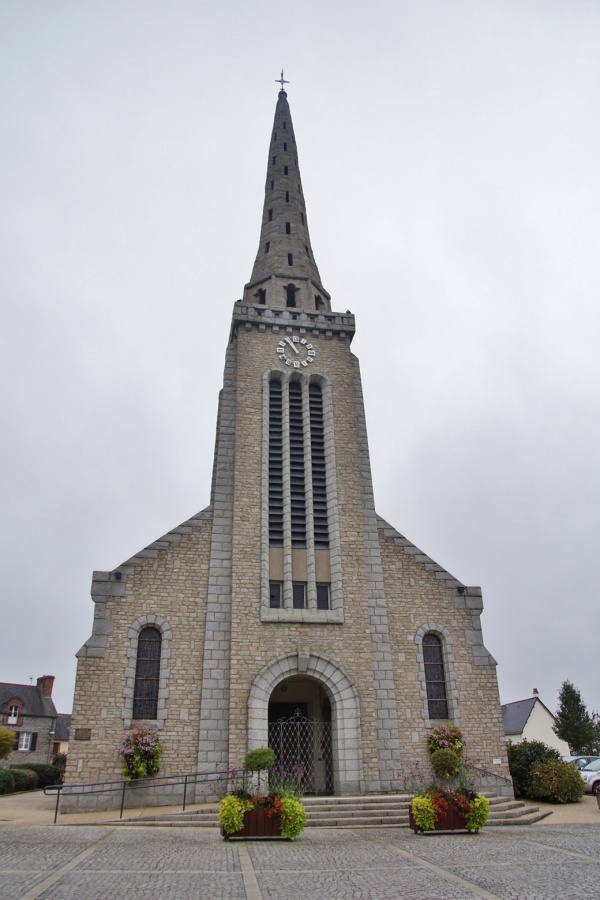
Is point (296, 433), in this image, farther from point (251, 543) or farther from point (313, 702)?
point (313, 702)

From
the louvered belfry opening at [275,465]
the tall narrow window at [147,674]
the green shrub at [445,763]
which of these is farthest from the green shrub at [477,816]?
the louvered belfry opening at [275,465]

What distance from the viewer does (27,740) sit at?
119ft

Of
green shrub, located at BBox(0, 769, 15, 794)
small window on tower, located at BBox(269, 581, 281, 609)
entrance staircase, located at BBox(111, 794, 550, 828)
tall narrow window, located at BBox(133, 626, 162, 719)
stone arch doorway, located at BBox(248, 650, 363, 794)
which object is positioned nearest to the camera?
entrance staircase, located at BBox(111, 794, 550, 828)

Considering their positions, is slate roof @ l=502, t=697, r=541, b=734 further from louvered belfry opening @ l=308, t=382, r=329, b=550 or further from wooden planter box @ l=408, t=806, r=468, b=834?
wooden planter box @ l=408, t=806, r=468, b=834

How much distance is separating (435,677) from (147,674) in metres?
7.66

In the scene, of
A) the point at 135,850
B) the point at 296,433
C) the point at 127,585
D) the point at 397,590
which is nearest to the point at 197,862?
the point at 135,850

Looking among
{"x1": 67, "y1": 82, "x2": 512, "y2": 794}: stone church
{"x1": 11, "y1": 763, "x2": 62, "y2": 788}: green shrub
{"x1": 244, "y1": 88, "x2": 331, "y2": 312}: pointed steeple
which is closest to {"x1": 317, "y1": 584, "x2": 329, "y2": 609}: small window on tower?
{"x1": 67, "y1": 82, "x2": 512, "y2": 794}: stone church

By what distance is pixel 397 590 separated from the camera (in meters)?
18.2

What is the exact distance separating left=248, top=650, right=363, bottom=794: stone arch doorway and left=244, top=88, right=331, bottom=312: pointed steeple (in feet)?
39.9

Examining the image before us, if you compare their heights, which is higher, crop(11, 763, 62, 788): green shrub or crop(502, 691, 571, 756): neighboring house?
crop(502, 691, 571, 756): neighboring house

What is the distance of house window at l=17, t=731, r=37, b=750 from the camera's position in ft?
118

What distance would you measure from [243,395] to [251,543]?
15.9 feet

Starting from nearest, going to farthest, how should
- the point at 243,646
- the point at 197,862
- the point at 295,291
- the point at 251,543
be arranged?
the point at 197,862 < the point at 243,646 < the point at 251,543 < the point at 295,291

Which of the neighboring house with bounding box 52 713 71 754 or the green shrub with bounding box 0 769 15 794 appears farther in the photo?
the neighboring house with bounding box 52 713 71 754
